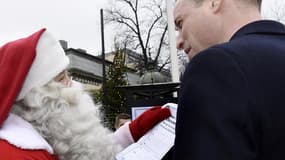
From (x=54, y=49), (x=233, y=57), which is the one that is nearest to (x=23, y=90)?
(x=54, y=49)

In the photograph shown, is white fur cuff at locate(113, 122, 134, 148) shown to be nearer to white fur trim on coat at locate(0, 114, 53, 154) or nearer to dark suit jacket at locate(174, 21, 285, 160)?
white fur trim on coat at locate(0, 114, 53, 154)

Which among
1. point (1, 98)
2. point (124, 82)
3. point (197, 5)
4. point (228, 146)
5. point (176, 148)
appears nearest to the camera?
point (228, 146)

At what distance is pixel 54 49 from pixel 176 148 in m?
1.09

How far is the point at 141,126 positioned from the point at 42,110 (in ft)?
1.97

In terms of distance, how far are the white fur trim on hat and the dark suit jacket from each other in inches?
37.4

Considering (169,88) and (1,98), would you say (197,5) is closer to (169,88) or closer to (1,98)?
(1,98)

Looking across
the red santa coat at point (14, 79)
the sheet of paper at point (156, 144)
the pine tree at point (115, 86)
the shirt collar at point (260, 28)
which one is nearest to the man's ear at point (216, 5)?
the shirt collar at point (260, 28)

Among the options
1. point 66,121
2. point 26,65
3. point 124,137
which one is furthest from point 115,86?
point 26,65

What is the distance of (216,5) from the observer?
4.45ft

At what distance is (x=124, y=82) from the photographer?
2008 centimetres

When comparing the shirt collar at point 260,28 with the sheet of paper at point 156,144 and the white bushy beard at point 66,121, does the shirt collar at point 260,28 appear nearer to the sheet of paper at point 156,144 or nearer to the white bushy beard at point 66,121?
the sheet of paper at point 156,144

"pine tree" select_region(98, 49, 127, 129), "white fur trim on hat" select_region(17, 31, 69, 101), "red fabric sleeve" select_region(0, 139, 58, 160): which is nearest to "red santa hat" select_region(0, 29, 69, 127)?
"white fur trim on hat" select_region(17, 31, 69, 101)

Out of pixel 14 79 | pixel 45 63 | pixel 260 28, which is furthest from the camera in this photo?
pixel 45 63

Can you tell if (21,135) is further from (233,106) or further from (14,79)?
(233,106)
